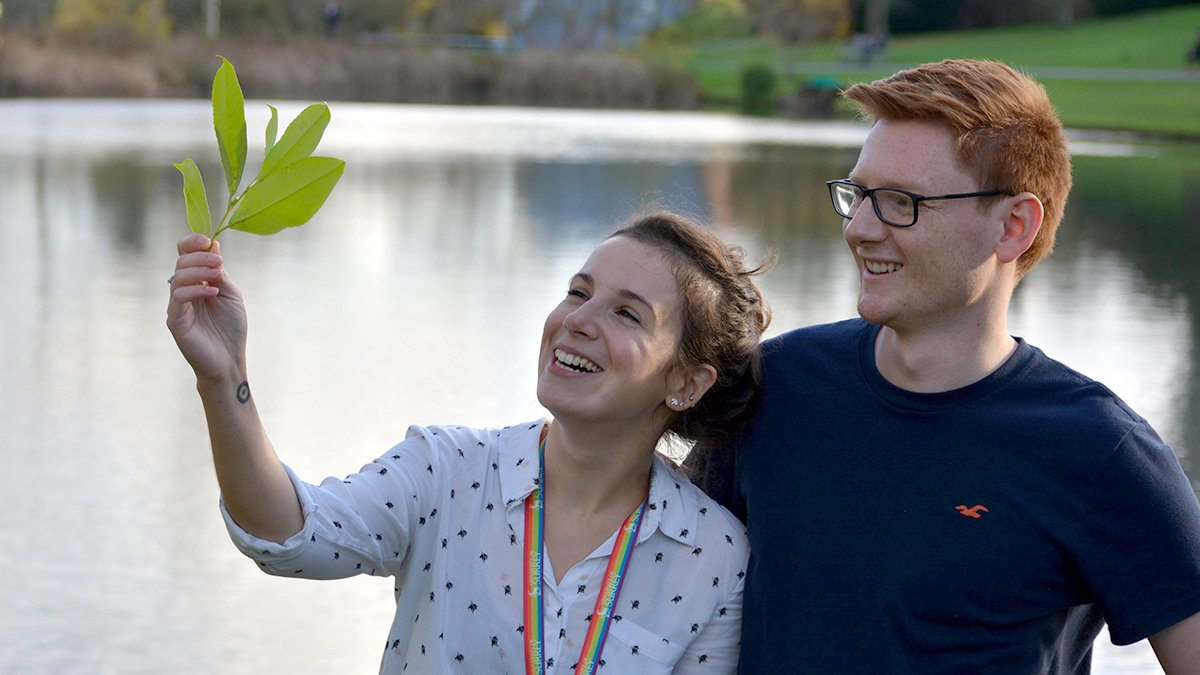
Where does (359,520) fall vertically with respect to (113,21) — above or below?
below

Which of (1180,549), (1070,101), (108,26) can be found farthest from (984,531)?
(108,26)

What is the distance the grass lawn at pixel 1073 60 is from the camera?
36.1 meters

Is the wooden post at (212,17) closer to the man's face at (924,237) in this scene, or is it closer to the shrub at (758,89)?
the shrub at (758,89)

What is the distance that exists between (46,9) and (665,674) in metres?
60.9

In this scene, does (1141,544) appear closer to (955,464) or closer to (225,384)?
(955,464)

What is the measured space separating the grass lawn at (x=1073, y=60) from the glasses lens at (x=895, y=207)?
30.3 metres

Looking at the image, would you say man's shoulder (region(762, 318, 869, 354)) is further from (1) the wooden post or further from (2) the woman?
(1) the wooden post

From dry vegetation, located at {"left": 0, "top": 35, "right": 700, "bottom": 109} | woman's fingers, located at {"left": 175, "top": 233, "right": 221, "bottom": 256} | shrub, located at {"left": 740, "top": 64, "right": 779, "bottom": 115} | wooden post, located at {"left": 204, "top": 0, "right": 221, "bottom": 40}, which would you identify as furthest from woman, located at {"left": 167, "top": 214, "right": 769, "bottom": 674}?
wooden post, located at {"left": 204, "top": 0, "right": 221, "bottom": 40}

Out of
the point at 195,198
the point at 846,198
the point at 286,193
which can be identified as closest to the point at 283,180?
Result: the point at 286,193

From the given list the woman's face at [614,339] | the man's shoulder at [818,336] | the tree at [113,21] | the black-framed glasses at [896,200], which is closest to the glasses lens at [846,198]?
the black-framed glasses at [896,200]

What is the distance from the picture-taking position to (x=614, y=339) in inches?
99.3

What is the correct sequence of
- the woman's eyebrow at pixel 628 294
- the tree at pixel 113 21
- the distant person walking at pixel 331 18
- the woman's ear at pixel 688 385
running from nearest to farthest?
1. the woman's eyebrow at pixel 628 294
2. the woman's ear at pixel 688 385
3. the tree at pixel 113 21
4. the distant person walking at pixel 331 18

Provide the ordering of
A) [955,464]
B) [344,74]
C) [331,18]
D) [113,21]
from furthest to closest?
1. [331,18]
2. [113,21]
3. [344,74]
4. [955,464]

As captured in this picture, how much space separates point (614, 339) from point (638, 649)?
1.56 ft
